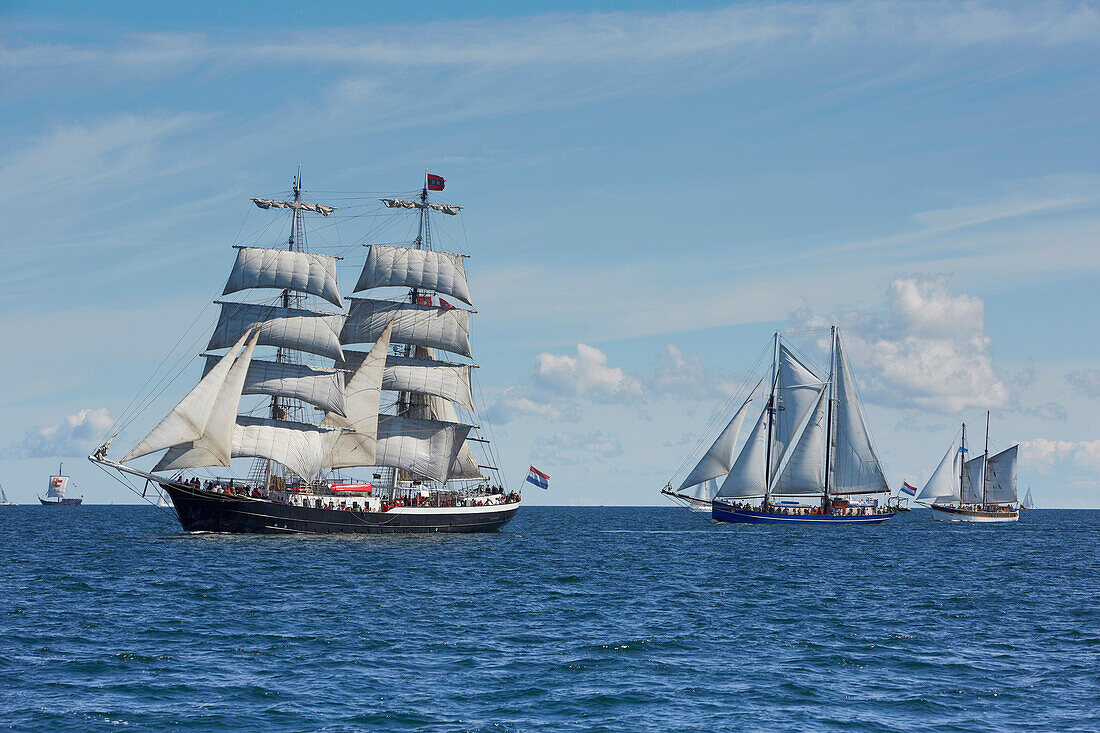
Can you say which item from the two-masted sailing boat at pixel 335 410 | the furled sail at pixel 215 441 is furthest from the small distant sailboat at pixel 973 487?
the furled sail at pixel 215 441

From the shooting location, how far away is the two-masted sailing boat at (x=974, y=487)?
152m

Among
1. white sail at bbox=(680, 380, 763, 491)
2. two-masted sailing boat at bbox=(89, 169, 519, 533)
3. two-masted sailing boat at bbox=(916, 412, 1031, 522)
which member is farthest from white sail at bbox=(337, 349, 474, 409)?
two-masted sailing boat at bbox=(916, 412, 1031, 522)

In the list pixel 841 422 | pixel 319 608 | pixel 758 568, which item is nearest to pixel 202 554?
pixel 319 608

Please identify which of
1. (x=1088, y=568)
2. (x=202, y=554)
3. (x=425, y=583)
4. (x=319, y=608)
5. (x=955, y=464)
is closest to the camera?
(x=319, y=608)

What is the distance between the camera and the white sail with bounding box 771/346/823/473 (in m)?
113

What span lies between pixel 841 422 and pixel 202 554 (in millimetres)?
72451

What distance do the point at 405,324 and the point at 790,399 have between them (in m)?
42.9

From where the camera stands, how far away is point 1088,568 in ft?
235

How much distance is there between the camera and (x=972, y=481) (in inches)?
6117

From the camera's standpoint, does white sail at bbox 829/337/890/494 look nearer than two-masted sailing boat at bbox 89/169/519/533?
No

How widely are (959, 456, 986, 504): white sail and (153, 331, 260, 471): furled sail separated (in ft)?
373

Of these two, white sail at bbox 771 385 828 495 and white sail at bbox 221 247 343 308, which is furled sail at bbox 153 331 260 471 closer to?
white sail at bbox 221 247 343 308

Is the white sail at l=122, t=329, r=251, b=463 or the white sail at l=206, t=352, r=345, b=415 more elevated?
the white sail at l=206, t=352, r=345, b=415

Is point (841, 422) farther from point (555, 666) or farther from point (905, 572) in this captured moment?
point (555, 666)
